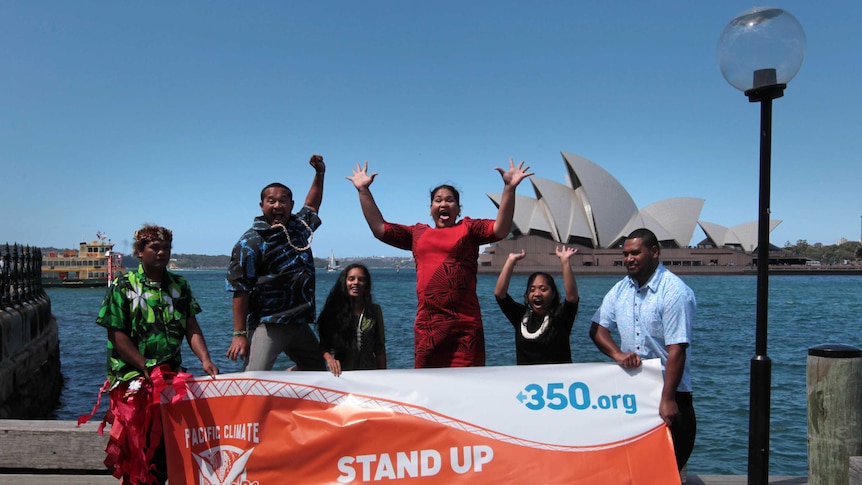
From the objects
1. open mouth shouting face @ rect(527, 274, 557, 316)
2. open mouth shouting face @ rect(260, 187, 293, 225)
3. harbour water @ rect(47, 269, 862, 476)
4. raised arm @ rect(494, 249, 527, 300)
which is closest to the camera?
open mouth shouting face @ rect(260, 187, 293, 225)

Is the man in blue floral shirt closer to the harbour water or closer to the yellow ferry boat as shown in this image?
the harbour water

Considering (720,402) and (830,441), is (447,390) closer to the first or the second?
(830,441)

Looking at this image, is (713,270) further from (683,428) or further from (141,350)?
(141,350)

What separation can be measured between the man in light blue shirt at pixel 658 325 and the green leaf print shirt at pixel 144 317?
87.1 inches

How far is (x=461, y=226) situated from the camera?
3.40m

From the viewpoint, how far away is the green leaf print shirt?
2779mm

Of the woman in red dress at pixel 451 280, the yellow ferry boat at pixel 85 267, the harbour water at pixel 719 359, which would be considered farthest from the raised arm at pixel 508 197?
the yellow ferry boat at pixel 85 267

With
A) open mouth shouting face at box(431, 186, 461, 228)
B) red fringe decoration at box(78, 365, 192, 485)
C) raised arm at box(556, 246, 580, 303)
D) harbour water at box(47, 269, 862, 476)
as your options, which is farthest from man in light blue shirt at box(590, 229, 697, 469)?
harbour water at box(47, 269, 862, 476)

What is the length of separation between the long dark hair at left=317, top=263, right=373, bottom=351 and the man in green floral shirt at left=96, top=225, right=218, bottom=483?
907mm

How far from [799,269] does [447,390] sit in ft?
310

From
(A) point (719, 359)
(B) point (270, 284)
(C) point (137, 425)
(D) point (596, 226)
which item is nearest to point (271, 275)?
(B) point (270, 284)

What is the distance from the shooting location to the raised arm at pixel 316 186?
382 cm

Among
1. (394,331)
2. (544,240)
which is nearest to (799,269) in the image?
(544,240)

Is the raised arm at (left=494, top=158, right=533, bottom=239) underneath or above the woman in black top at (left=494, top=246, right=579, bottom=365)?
above
